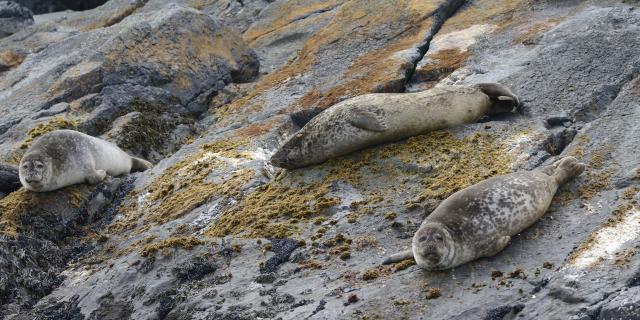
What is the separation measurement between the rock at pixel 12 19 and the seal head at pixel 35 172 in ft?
32.5

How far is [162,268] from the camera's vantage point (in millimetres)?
6977

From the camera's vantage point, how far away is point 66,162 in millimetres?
8805

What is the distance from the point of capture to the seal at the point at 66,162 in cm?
848

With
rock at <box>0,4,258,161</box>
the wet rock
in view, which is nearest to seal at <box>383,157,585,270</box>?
the wet rock

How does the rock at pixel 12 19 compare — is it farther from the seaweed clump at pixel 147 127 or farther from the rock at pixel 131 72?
the seaweed clump at pixel 147 127

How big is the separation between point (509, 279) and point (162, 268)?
3159 mm

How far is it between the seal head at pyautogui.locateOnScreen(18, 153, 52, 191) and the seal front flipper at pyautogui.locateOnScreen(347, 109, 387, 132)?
3427 millimetres

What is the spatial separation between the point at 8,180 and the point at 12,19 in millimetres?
9722

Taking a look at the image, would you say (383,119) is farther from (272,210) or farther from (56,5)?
(56,5)

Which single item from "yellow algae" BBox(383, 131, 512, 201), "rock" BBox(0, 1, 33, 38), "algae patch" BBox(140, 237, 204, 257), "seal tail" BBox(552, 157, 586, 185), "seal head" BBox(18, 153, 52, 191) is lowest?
A: "yellow algae" BBox(383, 131, 512, 201)

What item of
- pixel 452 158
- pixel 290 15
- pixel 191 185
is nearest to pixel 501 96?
pixel 452 158

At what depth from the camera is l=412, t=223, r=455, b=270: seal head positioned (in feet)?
19.0

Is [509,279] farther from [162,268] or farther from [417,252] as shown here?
[162,268]

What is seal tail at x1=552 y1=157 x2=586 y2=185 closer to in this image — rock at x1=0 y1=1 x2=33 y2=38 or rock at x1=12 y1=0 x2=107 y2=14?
rock at x1=0 y1=1 x2=33 y2=38
